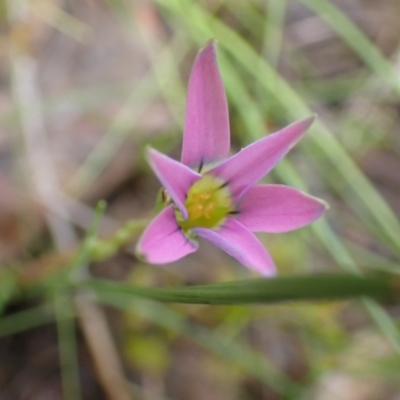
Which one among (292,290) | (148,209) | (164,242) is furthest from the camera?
(148,209)

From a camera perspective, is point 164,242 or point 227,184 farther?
point 227,184

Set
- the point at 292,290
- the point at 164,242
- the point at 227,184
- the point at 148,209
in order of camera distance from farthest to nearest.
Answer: the point at 148,209 < the point at 227,184 < the point at 164,242 < the point at 292,290

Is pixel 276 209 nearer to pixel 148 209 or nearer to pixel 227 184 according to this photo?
pixel 227 184

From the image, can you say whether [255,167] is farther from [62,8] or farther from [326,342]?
[62,8]

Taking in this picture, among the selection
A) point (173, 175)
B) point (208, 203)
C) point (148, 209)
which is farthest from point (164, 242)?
→ point (148, 209)

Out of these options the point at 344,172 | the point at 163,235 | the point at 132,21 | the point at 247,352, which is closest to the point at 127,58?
the point at 132,21

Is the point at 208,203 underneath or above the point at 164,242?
above

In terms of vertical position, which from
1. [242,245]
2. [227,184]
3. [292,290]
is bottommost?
[292,290]

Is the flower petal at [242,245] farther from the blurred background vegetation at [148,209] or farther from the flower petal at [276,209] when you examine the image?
the blurred background vegetation at [148,209]
